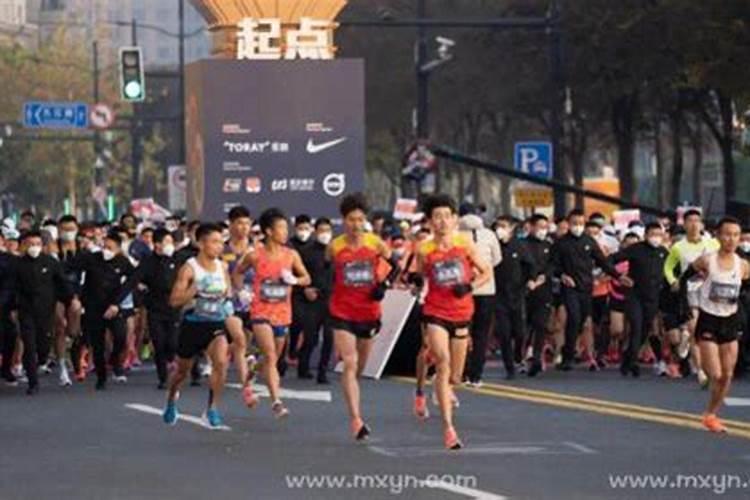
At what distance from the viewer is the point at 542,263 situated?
109ft

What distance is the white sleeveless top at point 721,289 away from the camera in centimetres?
2320

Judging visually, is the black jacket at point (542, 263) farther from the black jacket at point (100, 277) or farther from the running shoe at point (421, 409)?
the running shoe at point (421, 409)

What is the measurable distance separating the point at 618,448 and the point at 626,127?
1868 inches

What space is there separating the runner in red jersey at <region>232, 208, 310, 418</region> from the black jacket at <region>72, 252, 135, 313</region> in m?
6.70

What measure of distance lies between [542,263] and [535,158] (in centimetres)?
1685

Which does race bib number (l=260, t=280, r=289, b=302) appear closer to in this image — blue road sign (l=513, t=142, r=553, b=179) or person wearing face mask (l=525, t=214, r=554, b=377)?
person wearing face mask (l=525, t=214, r=554, b=377)

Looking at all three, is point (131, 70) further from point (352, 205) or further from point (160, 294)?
point (352, 205)

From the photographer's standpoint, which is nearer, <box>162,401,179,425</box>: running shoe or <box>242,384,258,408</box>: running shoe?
<box>162,401,179,425</box>: running shoe

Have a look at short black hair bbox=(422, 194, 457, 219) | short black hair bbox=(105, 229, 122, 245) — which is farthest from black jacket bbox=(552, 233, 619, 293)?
short black hair bbox=(422, 194, 457, 219)

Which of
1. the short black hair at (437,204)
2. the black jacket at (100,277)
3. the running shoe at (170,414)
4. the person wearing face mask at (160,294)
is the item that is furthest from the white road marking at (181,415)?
the black jacket at (100,277)

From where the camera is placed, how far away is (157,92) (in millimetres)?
140500

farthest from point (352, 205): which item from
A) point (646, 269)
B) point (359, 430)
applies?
point (646, 269)

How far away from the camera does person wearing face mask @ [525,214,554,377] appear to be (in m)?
32.7

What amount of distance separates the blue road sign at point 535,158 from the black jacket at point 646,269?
1671 centimetres
